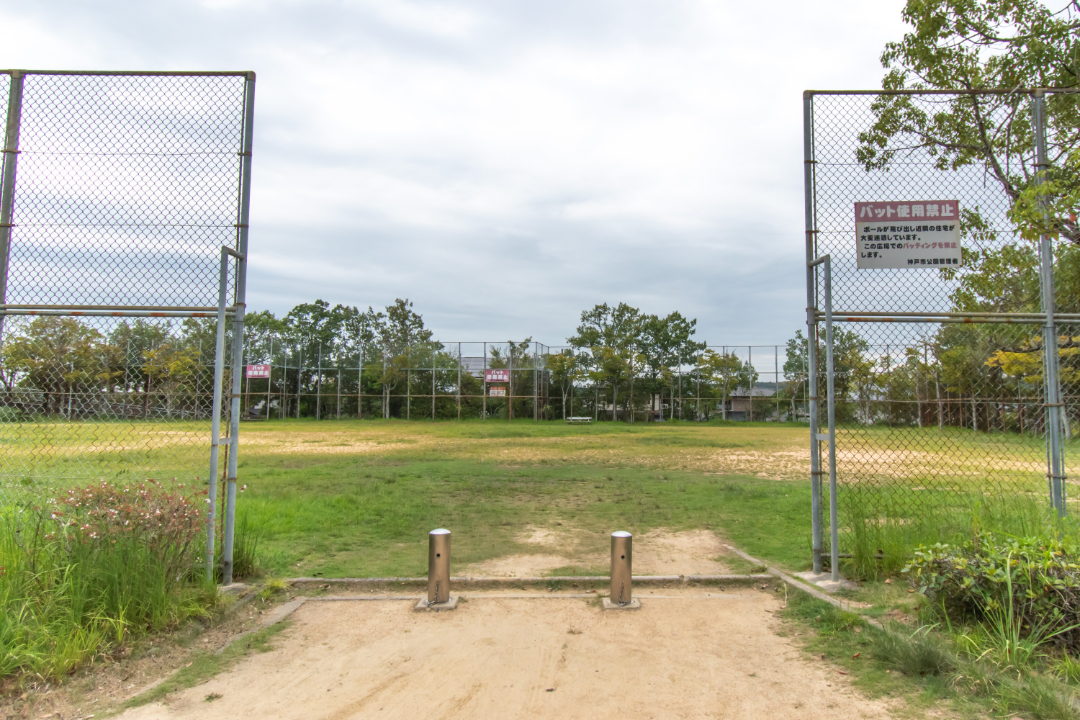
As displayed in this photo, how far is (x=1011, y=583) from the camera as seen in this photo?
383cm

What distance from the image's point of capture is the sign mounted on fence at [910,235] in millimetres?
5609

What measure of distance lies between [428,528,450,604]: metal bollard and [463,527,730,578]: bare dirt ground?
849 millimetres

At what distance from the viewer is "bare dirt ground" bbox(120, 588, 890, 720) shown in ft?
11.5

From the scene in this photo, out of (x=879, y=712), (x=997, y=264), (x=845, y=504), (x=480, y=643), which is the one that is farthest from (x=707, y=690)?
(x=997, y=264)

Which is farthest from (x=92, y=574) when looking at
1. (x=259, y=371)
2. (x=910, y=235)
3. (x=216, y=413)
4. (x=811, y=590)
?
(x=259, y=371)

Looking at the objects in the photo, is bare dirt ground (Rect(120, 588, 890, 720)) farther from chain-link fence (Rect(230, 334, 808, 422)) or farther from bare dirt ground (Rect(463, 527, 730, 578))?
chain-link fence (Rect(230, 334, 808, 422))

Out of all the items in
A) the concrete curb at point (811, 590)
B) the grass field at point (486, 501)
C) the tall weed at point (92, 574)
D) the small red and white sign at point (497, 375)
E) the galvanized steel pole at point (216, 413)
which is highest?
the small red and white sign at point (497, 375)

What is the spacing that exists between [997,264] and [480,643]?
554cm

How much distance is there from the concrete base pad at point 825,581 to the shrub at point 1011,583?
1.00 m

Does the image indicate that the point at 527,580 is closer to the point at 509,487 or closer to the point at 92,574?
the point at 92,574

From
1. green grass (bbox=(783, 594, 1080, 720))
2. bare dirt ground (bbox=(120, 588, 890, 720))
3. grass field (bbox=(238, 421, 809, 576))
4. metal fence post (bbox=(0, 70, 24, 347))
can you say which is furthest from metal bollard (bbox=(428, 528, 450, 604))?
metal fence post (bbox=(0, 70, 24, 347))

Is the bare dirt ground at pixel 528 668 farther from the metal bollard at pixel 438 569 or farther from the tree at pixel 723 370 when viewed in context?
the tree at pixel 723 370

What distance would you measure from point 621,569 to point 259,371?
4174cm

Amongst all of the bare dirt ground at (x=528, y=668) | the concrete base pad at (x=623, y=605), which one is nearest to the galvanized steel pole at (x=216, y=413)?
the bare dirt ground at (x=528, y=668)
